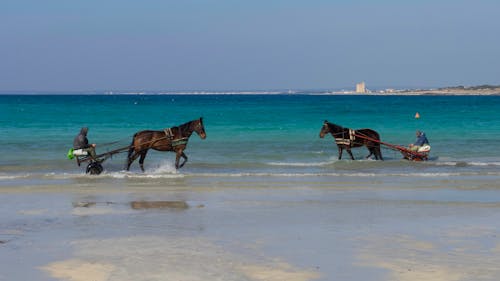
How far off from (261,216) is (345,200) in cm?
267

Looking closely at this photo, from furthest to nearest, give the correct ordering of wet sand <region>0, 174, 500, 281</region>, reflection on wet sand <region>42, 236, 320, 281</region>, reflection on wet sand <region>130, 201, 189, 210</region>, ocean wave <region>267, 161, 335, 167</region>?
ocean wave <region>267, 161, 335, 167</region>, reflection on wet sand <region>130, 201, 189, 210</region>, wet sand <region>0, 174, 500, 281</region>, reflection on wet sand <region>42, 236, 320, 281</region>

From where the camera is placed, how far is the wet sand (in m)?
9.52

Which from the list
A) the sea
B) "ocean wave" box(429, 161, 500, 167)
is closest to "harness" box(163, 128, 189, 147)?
the sea

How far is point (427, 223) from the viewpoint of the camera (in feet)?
41.3

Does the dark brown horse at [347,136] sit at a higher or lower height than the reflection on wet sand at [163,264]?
lower

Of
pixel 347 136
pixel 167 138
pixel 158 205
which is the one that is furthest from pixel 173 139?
pixel 158 205

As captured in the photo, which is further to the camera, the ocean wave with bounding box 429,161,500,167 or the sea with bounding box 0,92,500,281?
the ocean wave with bounding box 429,161,500,167

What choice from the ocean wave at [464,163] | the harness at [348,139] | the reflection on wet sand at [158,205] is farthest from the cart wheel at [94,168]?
the ocean wave at [464,163]

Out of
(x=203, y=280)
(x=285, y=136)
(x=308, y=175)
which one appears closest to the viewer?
(x=203, y=280)

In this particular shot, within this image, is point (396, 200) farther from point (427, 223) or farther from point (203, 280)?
point (203, 280)

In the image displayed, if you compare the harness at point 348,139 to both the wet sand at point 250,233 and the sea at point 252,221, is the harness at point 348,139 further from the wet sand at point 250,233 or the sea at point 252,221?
the wet sand at point 250,233

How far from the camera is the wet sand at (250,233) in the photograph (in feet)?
31.2

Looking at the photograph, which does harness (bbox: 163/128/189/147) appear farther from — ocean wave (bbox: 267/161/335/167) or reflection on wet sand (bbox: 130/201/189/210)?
reflection on wet sand (bbox: 130/201/189/210)

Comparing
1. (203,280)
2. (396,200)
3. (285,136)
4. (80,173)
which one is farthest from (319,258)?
(285,136)
